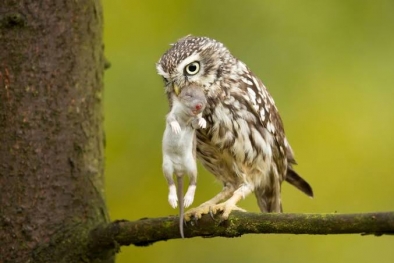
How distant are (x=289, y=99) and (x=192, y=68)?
1.31 m

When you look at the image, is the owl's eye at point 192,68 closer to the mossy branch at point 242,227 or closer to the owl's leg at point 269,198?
the mossy branch at point 242,227

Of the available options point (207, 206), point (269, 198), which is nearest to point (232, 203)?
point (207, 206)

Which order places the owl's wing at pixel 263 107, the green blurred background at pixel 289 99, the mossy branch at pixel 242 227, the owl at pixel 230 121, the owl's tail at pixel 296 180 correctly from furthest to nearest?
the green blurred background at pixel 289 99, the owl's tail at pixel 296 180, the owl's wing at pixel 263 107, the owl at pixel 230 121, the mossy branch at pixel 242 227

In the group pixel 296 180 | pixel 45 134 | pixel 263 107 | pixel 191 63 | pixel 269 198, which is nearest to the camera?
pixel 45 134

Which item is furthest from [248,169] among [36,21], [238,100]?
[36,21]

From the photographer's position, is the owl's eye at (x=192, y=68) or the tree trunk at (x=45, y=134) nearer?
the tree trunk at (x=45, y=134)

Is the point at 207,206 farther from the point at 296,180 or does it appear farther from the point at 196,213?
the point at 296,180

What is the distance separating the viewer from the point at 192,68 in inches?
169

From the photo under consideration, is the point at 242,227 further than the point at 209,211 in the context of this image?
No

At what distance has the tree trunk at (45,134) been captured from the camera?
3.73m

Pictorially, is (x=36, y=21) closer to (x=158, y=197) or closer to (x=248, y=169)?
(x=248, y=169)

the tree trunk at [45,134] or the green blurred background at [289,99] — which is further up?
the green blurred background at [289,99]

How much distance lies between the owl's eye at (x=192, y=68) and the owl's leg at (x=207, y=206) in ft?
1.88

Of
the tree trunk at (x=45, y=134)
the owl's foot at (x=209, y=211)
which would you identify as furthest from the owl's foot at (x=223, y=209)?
the tree trunk at (x=45, y=134)
